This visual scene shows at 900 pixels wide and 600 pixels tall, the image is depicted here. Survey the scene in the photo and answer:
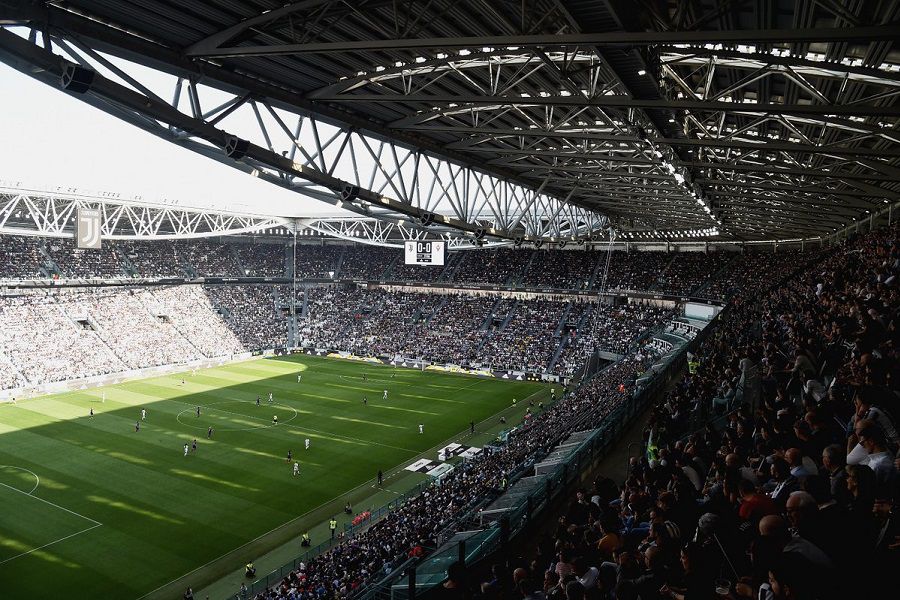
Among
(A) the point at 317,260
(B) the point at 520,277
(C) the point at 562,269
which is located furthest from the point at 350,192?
(A) the point at 317,260

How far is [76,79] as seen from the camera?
31.2ft

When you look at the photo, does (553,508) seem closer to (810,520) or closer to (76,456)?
(810,520)

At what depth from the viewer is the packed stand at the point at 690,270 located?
55.8 m

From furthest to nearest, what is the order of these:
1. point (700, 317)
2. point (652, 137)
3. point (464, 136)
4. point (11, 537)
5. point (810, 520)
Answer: point (700, 317), point (11, 537), point (464, 136), point (652, 137), point (810, 520)

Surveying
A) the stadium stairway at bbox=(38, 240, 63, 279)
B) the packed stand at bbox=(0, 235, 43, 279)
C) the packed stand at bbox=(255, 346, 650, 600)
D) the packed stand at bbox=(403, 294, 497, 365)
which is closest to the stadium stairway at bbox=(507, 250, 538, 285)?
the packed stand at bbox=(403, 294, 497, 365)

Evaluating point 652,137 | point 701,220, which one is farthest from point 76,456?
point 701,220

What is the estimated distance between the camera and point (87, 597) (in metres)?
18.7

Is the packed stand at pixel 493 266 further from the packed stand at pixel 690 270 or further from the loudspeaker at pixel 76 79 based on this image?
the loudspeaker at pixel 76 79

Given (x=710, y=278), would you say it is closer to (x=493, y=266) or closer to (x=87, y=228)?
(x=493, y=266)

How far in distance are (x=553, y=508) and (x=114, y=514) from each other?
20.5 m

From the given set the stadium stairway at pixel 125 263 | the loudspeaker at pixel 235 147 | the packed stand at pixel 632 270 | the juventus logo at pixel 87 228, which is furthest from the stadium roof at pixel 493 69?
the stadium stairway at pixel 125 263

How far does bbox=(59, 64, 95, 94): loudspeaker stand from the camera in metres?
9.43

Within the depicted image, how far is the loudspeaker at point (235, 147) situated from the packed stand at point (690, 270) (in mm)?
49283

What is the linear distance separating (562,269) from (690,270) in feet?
41.6
